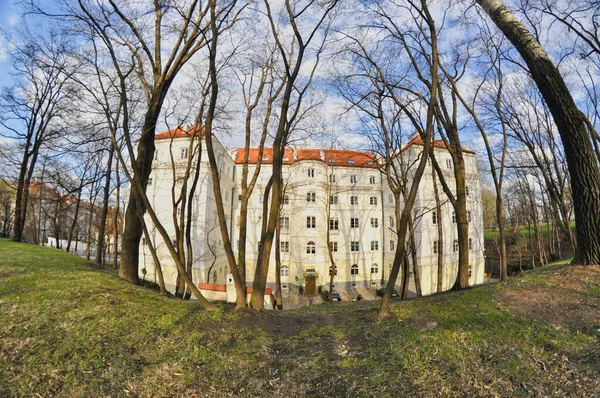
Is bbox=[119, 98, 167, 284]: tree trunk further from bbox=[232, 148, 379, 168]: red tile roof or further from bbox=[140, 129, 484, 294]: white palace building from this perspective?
bbox=[232, 148, 379, 168]: red tile roof

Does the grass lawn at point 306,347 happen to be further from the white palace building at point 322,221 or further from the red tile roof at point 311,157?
the red tile roof at point 311,157

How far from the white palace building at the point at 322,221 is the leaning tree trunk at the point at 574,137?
1950cm

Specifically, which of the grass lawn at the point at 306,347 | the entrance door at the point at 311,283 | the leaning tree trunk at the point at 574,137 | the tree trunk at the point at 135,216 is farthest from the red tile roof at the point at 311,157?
the grass lawn at the point at 306,347

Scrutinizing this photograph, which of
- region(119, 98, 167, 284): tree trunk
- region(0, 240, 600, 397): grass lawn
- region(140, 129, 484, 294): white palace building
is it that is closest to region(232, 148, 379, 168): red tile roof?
region(140, 129, 484, 294): white palace building

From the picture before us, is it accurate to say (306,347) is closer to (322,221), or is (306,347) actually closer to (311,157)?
(311,157)

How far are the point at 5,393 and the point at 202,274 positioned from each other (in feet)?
73.3

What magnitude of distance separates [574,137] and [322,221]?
2501 cm

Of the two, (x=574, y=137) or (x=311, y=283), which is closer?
(x=574, y=137)

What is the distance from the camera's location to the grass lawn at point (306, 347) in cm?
351

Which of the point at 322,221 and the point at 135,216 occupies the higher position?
the point at 322,221

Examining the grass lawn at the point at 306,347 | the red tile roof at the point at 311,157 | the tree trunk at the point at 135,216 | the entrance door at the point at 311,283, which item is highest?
the red tile roof at the point at 311,157

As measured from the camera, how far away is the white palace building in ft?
85.5

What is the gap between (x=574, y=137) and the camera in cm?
591

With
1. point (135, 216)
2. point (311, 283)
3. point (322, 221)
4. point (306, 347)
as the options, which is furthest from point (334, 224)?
point (306, 347)
